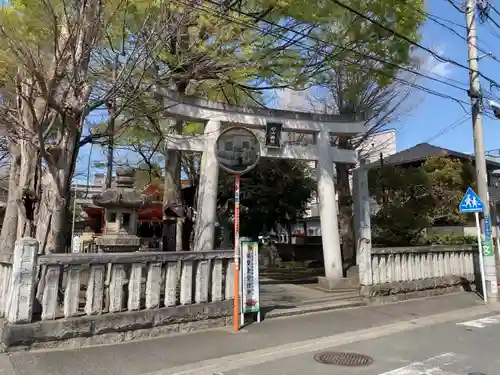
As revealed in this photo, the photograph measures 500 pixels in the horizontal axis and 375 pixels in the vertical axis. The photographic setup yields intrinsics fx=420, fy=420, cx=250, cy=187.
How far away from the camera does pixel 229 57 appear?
9938mm

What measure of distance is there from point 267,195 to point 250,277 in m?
11.1

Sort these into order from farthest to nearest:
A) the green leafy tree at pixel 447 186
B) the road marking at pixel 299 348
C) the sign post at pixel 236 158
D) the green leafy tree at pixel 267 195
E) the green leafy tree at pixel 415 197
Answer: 1. the green leafy tree at pixel 447 186
2. the green leafy tree at pixel 267 195
3. the green leafy tree at pixel 415 197
4. the sign post at pixel 236 158
5. the road marking at pixel 299 348

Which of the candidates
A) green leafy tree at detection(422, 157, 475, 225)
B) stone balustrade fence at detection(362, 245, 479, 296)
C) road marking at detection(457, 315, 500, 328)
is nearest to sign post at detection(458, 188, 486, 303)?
stone balustrade fence at detection(362, 245, 479, 296)

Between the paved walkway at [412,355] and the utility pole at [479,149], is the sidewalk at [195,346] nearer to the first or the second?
the paved walkway at [412,355]

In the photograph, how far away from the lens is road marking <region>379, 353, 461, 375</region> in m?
5.55

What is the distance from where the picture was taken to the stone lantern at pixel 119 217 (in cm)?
1146

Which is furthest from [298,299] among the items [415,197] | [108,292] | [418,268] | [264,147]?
[415,197]

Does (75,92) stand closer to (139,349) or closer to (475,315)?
(139,349)

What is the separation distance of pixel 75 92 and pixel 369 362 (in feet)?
20.9

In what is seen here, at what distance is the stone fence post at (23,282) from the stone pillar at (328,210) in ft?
25.6

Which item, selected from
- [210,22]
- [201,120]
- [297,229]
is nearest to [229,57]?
[210,22]

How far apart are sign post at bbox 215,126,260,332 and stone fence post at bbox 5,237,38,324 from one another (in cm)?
333

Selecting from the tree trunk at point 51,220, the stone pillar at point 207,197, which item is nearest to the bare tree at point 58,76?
the tree trunk at point 51,220

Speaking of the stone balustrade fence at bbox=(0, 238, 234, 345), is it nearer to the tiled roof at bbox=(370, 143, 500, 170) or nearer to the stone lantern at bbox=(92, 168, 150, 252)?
the stone lantern at bbox=(92, 168, 150, 252)
